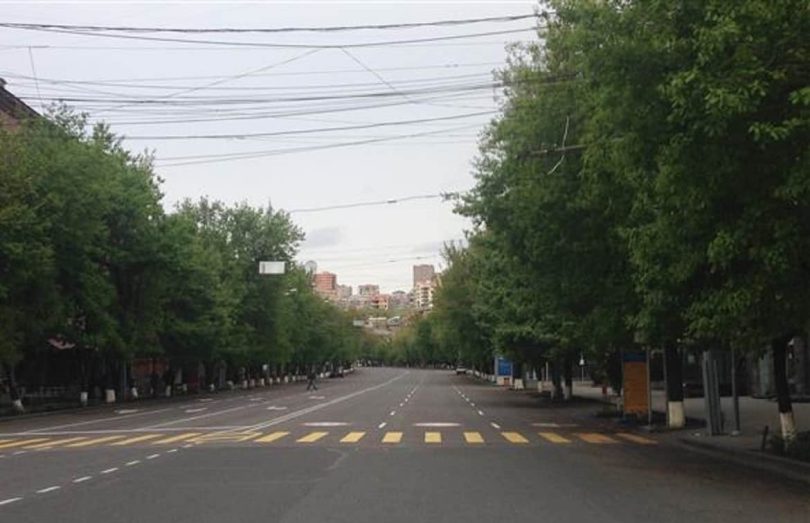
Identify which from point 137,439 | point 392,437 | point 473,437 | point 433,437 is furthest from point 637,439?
point 137,439

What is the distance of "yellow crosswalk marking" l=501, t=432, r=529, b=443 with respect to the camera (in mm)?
25938

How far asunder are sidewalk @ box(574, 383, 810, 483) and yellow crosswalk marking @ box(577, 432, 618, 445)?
1.75 meters

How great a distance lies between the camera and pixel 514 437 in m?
27.6

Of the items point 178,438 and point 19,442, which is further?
point 19,442

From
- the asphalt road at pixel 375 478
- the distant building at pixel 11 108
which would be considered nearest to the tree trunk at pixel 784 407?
the asphalt road at pixel 375 478

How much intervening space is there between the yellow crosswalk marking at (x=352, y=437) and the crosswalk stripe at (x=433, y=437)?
1.86 meters

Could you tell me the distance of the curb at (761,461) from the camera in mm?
17730

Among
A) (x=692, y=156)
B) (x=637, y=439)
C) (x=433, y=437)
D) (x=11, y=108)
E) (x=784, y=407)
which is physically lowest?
(x=637, y=439)

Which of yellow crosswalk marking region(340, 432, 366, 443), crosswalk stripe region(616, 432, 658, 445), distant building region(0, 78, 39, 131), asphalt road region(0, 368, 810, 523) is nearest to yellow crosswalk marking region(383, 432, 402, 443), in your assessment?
asphalt road region(0, 368, 810, 523)

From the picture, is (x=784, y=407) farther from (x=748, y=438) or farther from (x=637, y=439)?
(x=637, y=439)

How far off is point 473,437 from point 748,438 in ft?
23.8

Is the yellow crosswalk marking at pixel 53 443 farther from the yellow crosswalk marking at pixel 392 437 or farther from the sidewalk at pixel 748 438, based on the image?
→ the sidewalk at pixel 748 438

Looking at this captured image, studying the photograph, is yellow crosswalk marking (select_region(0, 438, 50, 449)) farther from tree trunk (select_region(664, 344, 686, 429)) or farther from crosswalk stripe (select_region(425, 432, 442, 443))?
tree trunk (select_region(664, 344, 686, 429))

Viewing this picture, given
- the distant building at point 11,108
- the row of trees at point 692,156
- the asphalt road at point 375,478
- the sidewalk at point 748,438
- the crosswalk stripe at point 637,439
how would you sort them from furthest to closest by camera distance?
the distant building at point 11,108 < the crosswalk stripe at point 637,439 < the sidewalk at point 748,438 < the row of trees at point 692,156 < the asphalt road at point 375,478
